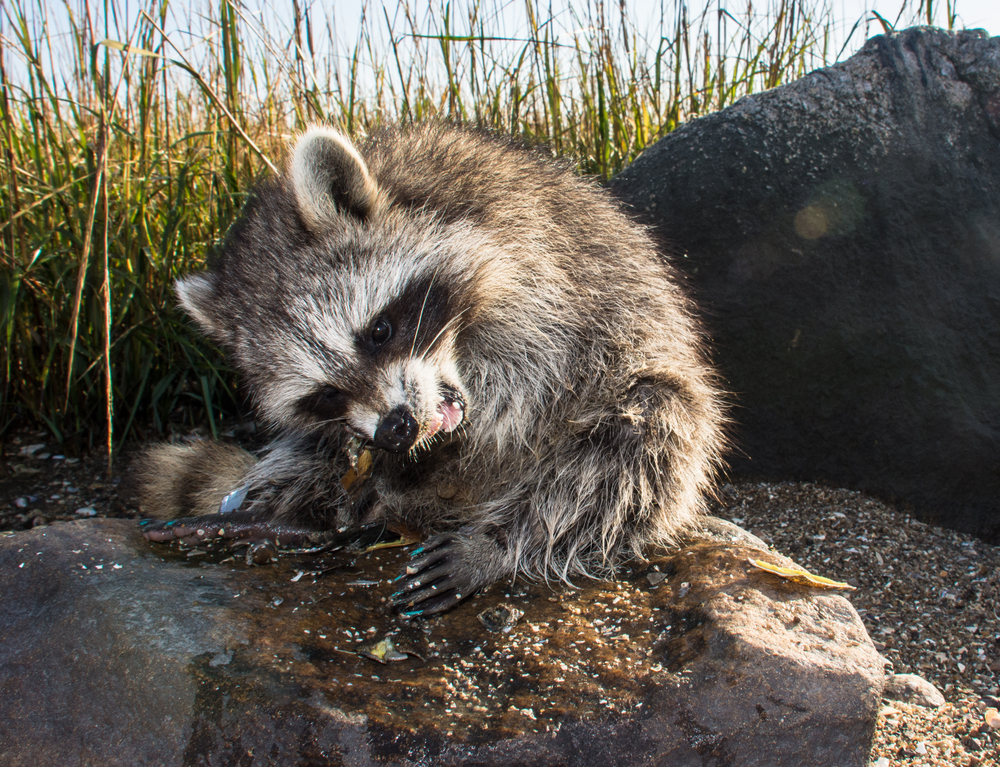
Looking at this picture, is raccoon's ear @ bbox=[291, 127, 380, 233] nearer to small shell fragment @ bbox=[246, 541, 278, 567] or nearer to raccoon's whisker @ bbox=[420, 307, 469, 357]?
raccoon's whisker @ bbox=[420, 307, 469, 357]

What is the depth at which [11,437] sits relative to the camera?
11.8ft

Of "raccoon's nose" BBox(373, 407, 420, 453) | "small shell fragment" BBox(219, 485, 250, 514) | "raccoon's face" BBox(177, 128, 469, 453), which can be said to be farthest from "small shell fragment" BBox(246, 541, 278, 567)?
"raccoon's nose" BBox(373, 407, 420, 453)

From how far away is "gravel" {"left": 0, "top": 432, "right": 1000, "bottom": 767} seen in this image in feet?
6.87

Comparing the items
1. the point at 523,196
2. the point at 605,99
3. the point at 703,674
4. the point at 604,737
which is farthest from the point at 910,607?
the point at 605,99

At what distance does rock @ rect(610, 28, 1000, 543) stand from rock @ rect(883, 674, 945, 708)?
1098 mm

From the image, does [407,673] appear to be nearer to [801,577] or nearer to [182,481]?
[801,577]

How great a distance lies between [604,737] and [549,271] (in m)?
1.48

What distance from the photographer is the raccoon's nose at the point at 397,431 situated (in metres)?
2.15

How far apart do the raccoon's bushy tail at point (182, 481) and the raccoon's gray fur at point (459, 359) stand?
0.66 feet

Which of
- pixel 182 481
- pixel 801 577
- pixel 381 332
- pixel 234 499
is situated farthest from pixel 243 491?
pixel 801 577

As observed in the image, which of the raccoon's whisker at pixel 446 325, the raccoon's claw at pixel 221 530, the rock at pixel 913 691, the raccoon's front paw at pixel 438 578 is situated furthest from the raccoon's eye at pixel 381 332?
the rock at pixel 913 691

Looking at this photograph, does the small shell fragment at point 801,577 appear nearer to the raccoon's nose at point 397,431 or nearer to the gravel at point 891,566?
the gravel at point 891,566

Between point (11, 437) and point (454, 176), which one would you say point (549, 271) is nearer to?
point (454, 176)

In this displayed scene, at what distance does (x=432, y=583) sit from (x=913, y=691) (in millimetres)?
1439
